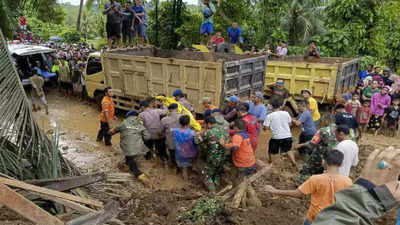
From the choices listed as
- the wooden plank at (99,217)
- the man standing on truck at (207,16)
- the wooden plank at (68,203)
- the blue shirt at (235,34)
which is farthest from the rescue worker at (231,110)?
the man standing on truck at (207,16)

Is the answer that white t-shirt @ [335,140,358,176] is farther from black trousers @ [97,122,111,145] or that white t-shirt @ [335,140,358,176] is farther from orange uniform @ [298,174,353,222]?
black trousers @ [97,122,111,145]

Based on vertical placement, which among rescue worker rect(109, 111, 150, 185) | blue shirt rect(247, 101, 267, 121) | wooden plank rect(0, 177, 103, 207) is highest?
wooden plank rect(0, 177, 103, 207)

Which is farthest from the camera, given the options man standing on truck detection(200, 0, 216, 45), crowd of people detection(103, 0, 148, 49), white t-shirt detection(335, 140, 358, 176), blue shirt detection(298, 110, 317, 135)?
man standing on truck detection(200, 0, 216, 45)

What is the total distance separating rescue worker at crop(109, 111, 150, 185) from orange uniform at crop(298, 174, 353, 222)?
118 inches

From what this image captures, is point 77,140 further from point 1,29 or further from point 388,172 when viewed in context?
point 388,172

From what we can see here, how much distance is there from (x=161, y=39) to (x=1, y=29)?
1112 centimetres

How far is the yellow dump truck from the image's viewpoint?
25.5 ft

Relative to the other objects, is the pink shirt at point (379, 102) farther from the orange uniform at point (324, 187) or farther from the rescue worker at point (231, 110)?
the orange uniform at point (324, 187)

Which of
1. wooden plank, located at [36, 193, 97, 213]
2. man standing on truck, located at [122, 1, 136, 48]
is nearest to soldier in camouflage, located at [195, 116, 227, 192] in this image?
wooden plank, located at [36, 193, 97, 213]

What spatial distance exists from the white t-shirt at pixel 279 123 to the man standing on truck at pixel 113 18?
18.3 feet

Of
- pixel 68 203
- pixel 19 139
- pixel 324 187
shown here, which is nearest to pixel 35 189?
pixel 68 203

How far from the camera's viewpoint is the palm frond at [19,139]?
3.03m

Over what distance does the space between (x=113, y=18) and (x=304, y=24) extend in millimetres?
7951

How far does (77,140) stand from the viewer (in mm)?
7500
